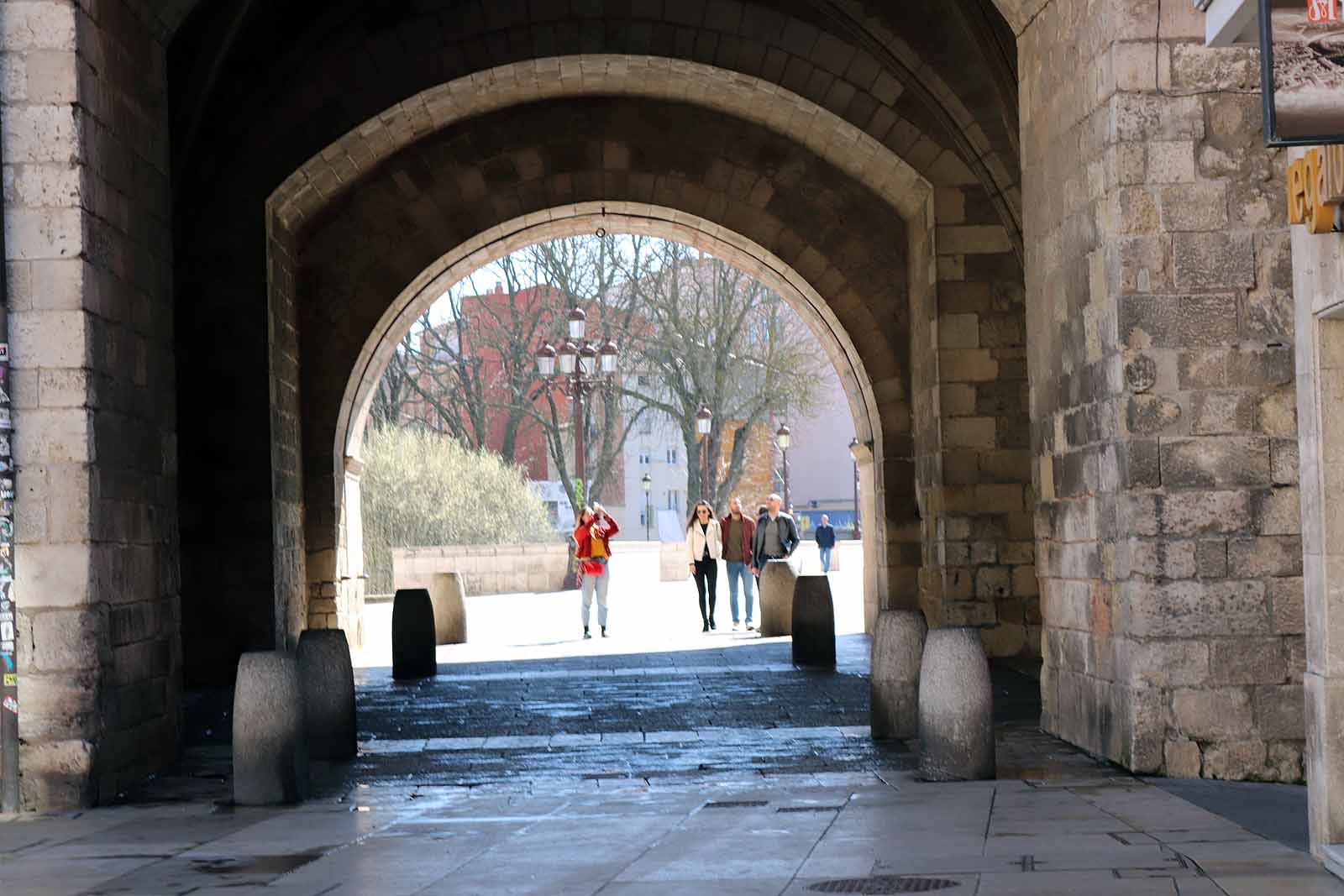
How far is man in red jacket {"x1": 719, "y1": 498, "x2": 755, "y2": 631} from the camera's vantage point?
64.1ft

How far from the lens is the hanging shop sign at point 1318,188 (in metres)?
5.64

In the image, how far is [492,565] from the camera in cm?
3017

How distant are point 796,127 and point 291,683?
9.39 meters

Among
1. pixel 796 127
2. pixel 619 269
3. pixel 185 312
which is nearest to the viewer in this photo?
pixel 185 312

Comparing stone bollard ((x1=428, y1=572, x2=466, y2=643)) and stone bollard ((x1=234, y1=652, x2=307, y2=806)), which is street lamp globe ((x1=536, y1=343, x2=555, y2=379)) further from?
stone bollard ((x1=234, y1=652, x2=307, y2=806))

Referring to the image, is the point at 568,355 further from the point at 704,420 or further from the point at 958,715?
the point at 958,715

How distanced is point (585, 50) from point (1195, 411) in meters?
7.98

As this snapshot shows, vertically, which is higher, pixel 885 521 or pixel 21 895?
pixel 885 521

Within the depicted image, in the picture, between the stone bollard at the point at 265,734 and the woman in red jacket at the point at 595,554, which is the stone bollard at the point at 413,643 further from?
the stone bollard at the point at 265,734

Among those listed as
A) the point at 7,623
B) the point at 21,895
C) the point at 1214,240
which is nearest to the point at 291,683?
the point at 7,623

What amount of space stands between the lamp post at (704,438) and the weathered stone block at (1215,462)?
1069 inches

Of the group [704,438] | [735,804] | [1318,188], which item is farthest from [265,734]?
[704,438]

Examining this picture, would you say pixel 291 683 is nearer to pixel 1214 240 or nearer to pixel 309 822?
pixel 309 822

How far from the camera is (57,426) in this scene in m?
8.39
